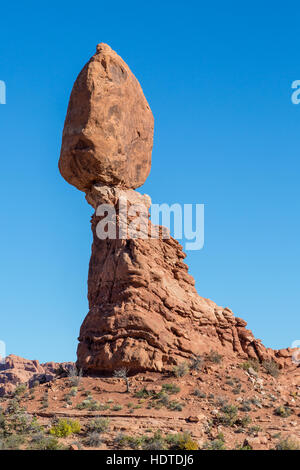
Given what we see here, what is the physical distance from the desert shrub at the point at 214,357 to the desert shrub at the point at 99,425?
7.94m

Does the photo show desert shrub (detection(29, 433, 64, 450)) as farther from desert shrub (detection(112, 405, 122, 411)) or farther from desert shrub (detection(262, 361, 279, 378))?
desert shrub (detection(262, 361, 279, 378))

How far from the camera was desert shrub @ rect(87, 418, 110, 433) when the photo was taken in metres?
21.6

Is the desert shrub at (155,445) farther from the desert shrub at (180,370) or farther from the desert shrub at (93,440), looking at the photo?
the desert shrub at (180,370)

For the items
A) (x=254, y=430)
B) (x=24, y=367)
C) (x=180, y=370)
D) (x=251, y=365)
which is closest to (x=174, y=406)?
(x=180, y=370)

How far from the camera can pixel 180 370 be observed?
26672 mm

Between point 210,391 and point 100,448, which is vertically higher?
point 210,391

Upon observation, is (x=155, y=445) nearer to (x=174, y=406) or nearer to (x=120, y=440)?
Answer: (x=120, y=440)

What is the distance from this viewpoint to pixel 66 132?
31.4 meters

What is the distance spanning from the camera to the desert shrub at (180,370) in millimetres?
26531

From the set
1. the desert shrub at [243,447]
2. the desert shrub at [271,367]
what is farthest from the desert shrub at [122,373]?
the desert shrub at [271,367]

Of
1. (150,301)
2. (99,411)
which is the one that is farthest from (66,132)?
(99,411)

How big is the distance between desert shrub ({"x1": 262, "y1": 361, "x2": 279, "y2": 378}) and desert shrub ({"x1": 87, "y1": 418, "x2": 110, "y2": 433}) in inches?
439
